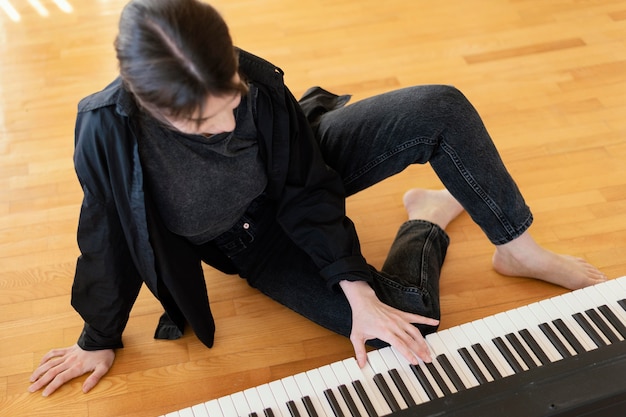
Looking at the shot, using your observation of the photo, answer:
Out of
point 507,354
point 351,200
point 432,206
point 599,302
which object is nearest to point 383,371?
point 507,354

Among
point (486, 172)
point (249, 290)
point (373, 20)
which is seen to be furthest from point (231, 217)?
point (373, 20)

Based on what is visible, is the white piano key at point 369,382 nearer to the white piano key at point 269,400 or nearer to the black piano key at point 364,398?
the black piano key at point 364,398

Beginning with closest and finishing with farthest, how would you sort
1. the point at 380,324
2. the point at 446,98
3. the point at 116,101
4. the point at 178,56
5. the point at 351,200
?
1. the point at 178,56
2. the point at 116,101
3. the point at 380,324
4. the point at 446,98
5. the point at 351,200

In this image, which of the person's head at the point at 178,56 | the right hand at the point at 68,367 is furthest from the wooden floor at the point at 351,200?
the person's head at the point at 178,56

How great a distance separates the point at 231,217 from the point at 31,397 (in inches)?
27.8

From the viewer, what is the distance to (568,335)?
147 centimetres

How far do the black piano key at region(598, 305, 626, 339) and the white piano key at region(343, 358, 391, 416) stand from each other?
0.48 metres

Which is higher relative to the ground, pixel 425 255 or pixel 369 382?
pixel 369 382

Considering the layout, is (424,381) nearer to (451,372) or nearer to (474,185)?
(451,372)

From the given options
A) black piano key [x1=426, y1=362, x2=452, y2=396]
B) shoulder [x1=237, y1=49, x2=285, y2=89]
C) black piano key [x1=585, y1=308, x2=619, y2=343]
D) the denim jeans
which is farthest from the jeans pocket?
black piano key [x1=585, y1=308, x2=619, y2=343]

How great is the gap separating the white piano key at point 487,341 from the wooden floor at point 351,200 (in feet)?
1.54

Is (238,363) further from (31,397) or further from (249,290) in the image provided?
(31,397)

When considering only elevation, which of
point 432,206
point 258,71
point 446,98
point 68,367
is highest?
point 258,71

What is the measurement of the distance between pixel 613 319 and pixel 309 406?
2.08ft
